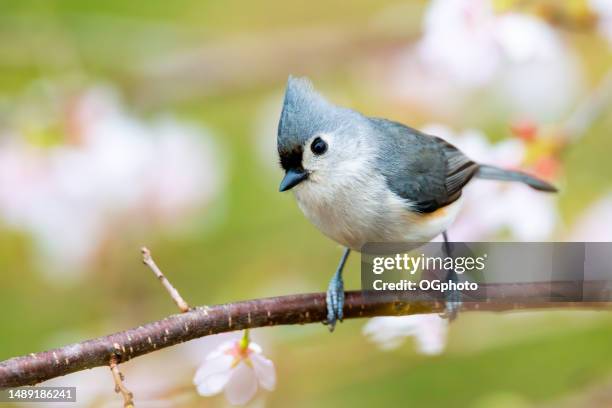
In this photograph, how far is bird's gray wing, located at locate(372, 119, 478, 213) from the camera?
2104mm

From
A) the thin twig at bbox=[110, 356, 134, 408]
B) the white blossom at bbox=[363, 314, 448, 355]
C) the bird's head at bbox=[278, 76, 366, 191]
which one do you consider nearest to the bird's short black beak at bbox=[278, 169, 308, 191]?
the bird's head at bbox=[278, 76, 366, 191]

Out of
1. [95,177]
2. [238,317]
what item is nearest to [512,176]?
[238,317]

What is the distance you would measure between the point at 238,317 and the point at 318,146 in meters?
0.57

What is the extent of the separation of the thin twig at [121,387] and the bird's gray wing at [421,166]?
35.1 inches

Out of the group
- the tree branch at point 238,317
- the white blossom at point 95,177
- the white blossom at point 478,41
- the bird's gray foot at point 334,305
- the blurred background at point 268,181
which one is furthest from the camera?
the white blossom at point 95,177

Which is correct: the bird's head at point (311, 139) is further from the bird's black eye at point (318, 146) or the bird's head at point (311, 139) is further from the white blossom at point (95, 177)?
the white blossom at point (95, 177)

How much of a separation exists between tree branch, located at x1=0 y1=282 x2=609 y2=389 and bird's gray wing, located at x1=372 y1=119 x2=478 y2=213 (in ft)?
1.24

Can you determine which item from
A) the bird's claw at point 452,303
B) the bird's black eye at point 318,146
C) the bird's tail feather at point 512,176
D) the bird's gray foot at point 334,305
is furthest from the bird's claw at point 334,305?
the bird's tail feather at point 512,176

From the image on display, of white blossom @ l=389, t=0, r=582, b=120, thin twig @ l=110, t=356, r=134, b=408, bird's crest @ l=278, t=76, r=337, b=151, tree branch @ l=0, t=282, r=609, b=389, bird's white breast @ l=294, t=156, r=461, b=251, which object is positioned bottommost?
thin twig @ l=110, t=356, r=134, b=408

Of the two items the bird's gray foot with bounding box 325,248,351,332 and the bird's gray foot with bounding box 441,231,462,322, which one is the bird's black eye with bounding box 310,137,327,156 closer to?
the bird's gray foot with bounding box 325,248,351,332

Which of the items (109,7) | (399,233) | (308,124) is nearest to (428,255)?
(399,233)

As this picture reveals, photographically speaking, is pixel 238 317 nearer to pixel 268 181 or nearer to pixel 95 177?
pixel 95 177

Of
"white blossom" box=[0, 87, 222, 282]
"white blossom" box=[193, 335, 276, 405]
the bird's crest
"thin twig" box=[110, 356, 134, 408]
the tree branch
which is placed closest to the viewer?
"thin twig" box=[110, 356, 134, 408]

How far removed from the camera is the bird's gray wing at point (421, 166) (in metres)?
2.10
